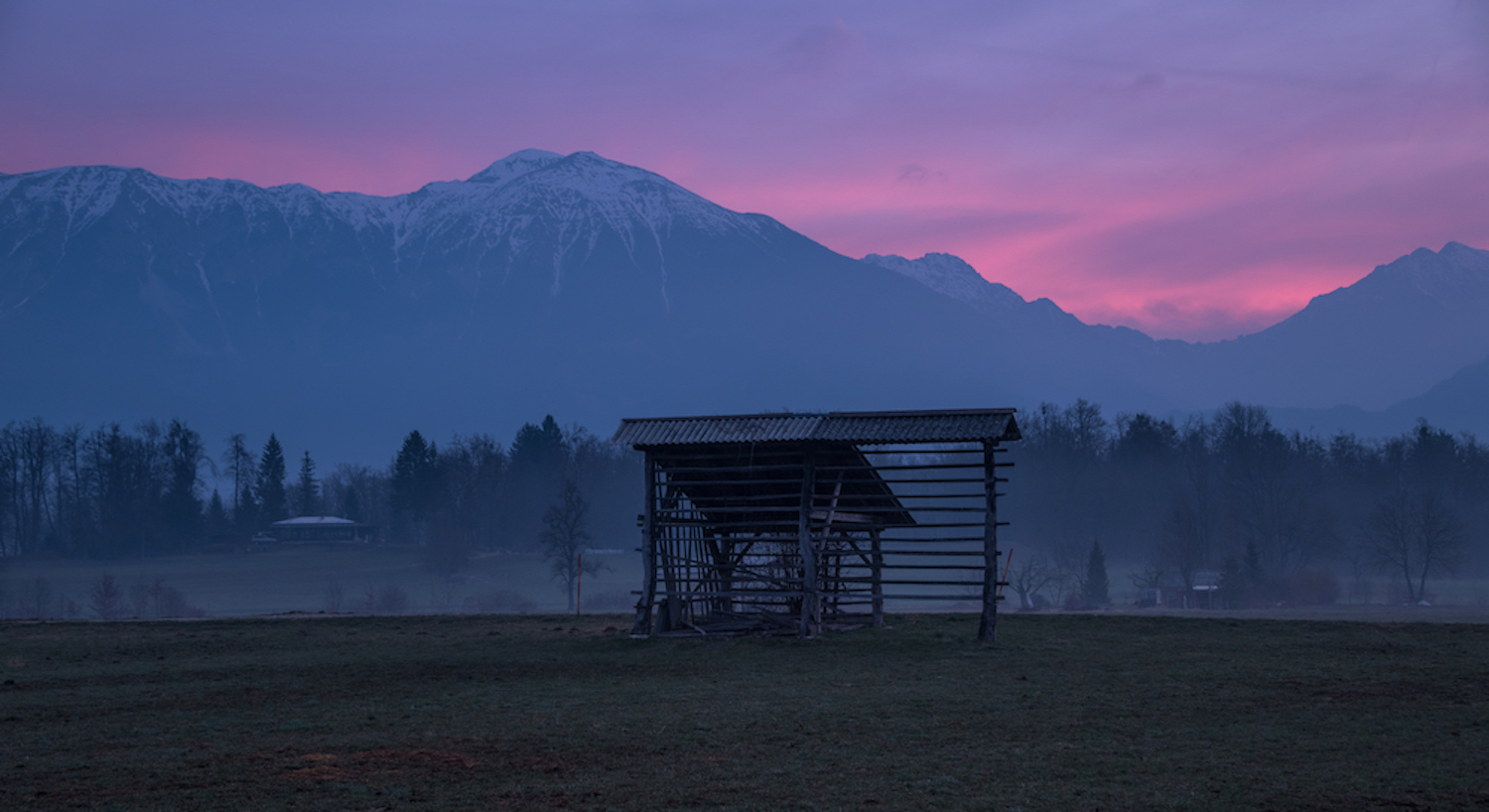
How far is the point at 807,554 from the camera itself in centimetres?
2734

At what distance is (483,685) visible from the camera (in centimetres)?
1952

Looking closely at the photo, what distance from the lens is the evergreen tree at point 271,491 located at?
128m

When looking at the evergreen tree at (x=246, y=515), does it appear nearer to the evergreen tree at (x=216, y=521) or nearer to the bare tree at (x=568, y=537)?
the evergreen tree at (x=216, y=521)

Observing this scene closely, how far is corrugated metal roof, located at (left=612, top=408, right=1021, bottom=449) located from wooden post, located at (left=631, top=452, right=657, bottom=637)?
90 centimetres

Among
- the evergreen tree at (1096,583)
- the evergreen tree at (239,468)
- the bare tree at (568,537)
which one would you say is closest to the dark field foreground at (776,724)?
the evergreen tree at (1096,583)

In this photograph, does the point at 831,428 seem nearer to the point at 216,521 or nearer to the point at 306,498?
the point at 216,521

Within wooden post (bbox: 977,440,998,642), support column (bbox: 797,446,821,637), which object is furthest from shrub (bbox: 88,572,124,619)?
wooden post (bbox: 977,440,998,642)

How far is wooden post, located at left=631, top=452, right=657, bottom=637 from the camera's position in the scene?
28141 mm

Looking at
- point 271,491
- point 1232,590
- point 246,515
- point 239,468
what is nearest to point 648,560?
point 1232,590

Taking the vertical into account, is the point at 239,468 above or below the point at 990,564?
above

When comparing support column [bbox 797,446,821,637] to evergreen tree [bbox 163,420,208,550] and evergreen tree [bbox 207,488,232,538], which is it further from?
evergreen tree [bbox 207,488,232,538]

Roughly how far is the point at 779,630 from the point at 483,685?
10015mm

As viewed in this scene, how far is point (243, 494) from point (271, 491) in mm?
6389

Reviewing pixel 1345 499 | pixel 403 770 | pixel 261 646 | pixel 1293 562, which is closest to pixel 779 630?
pixel 261 646
